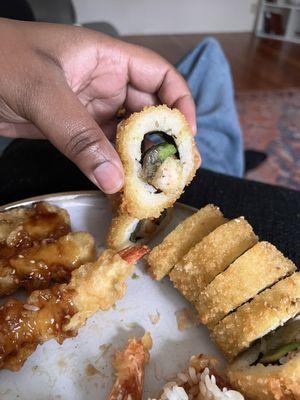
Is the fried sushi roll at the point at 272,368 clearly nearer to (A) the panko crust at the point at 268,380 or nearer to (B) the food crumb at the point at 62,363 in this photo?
(A) the panko crust at the point at 268,380

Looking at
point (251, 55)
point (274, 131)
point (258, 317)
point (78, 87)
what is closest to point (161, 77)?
point (78, 87)

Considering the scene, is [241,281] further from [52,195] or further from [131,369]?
[52,195]

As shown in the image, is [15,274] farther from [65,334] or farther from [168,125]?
[168,125]

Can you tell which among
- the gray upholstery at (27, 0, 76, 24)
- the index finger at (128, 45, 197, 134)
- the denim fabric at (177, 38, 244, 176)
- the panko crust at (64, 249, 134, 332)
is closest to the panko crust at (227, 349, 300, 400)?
the panko crust at (64, 249, 134, 332)

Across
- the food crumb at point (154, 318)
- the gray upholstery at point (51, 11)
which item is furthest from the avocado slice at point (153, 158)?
the gray upholstery at point (51, 11)

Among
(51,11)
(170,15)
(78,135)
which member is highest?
(78,135)

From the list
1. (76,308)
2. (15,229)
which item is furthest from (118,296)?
(15,229)

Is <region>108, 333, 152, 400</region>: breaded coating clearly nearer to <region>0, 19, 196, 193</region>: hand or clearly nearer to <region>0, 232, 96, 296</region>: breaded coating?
<region>0, 232, 96, 296</region>: breaded coating
